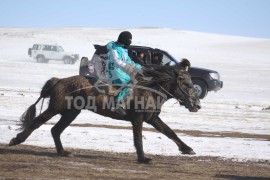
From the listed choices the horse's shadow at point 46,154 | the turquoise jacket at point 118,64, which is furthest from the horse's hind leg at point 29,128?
the turquoise jacket at point 118,64

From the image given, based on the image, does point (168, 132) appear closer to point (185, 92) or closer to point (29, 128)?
point (185, 92)

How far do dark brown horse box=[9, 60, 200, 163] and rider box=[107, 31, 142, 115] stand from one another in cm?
15

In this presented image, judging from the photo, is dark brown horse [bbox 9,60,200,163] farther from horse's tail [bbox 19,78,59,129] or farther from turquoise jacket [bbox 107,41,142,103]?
turquoise jacket [bbox 107,41,142,103]

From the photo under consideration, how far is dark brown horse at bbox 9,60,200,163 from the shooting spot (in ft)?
32.9

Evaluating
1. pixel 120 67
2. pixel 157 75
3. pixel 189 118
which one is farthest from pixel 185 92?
pixel 189 118

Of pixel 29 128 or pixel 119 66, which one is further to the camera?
pixel 29 128

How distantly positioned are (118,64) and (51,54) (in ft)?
118

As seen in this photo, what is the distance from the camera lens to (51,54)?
45250 mm

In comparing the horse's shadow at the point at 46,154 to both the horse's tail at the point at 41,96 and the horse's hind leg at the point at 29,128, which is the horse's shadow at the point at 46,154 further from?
the horse's tail at the point at 41,96

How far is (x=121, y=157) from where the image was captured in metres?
10.4

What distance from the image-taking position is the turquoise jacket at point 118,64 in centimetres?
997

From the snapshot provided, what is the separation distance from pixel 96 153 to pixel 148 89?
5.39 ft

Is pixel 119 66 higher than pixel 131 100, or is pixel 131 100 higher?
pixel 119 66

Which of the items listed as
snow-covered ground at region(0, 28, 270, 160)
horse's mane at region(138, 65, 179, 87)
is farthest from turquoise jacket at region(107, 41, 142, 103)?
snow-covered ground at region(0, 28, 270, 160)
